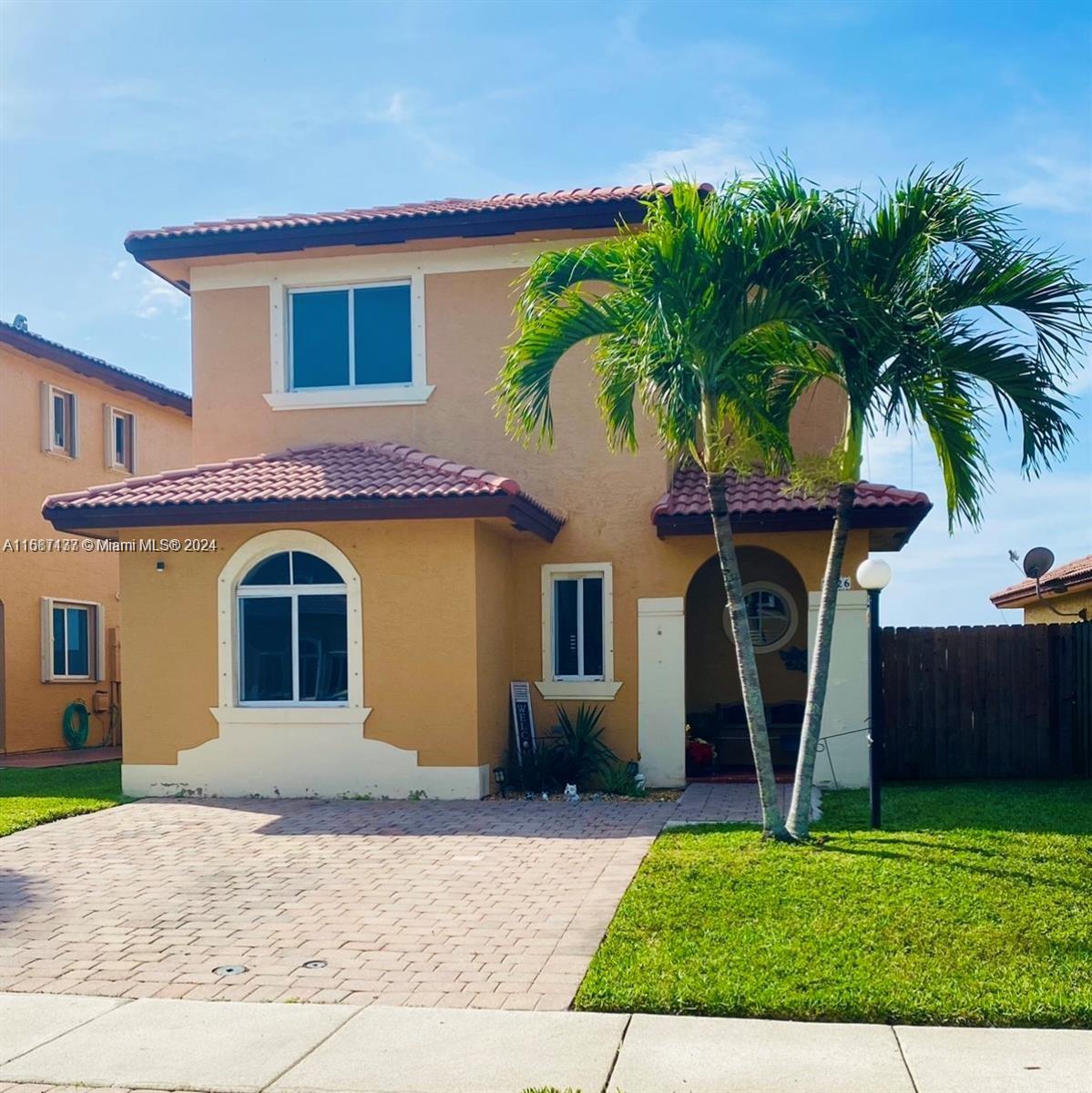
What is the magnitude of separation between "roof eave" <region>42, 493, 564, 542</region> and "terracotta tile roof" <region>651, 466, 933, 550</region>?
5.37 feet

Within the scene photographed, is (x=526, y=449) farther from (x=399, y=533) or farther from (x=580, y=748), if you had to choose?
(x=580, y=748)

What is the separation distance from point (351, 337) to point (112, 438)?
10089 mm

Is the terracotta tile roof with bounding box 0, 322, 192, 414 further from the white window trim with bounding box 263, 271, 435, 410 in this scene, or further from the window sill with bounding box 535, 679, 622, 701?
the window sill with bounding box 535, 679, 622, 701

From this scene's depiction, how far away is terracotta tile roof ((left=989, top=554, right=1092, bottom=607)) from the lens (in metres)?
18.8

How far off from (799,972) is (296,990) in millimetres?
2842

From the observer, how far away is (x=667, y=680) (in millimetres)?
14578

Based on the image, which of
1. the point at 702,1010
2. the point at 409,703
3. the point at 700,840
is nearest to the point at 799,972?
the point at 702,1010

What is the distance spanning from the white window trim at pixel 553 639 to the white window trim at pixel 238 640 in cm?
250

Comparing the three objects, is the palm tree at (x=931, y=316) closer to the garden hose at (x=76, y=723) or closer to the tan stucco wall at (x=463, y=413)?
the tan stucco wall at (x=463, y=413)

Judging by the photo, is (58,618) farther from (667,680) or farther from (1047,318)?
(1047,318)

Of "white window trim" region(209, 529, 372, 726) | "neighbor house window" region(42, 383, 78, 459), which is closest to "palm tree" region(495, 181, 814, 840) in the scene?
"white window trim" region(209, 529, 372, 726)

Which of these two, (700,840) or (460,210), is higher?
(460,210)

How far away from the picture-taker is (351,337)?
15.4m

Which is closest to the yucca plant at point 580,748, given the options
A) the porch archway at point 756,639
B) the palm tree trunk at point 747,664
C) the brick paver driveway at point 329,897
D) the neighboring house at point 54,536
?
the brick paver driveway at point 329,897
